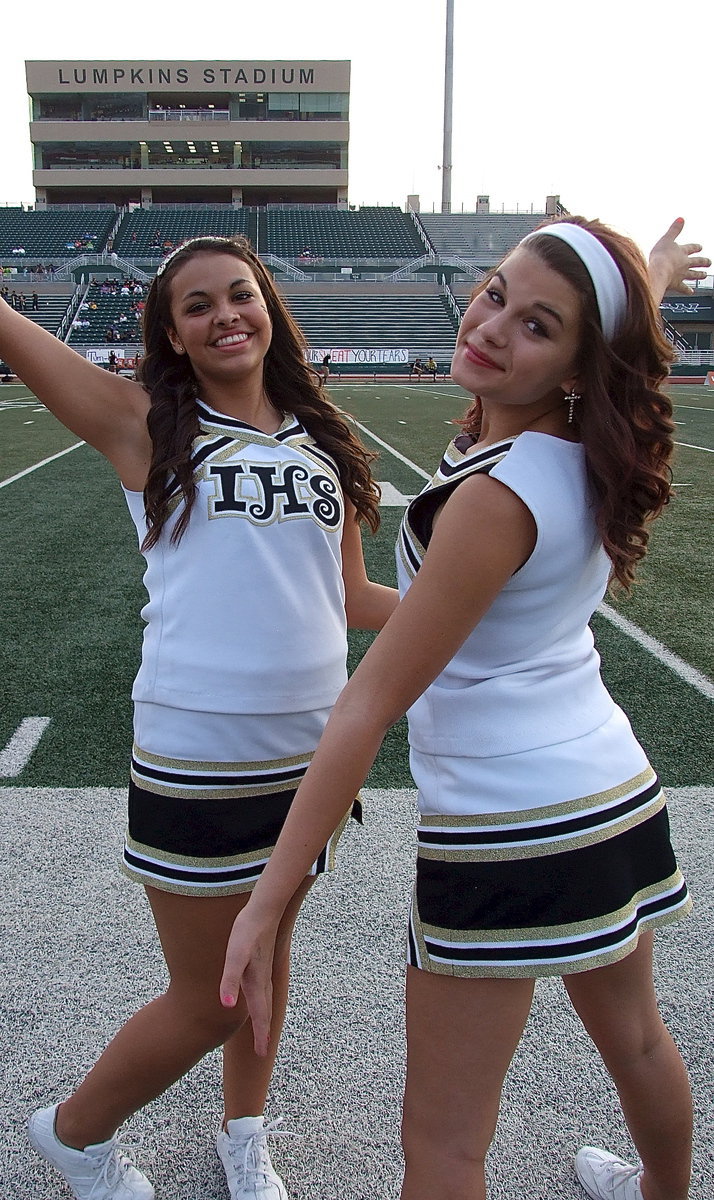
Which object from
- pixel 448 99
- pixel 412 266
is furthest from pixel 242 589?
pixel 448 99

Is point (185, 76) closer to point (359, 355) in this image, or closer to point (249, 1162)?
point (359, 355)

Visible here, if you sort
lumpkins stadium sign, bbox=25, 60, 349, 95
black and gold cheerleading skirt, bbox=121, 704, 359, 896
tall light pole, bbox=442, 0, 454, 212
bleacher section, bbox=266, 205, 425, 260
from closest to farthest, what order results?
1. black and gold cheerleading skirt, bbox=121, 704, 359, 896
2. bleacher section, bbox=266, 205, 425, 260
3. tall light pole, bbox=442, 0, 454, 212
4. lumpkins stadium sign, bbox=25, 60, 349, 95

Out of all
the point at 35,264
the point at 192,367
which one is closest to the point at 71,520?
the point at 192,367

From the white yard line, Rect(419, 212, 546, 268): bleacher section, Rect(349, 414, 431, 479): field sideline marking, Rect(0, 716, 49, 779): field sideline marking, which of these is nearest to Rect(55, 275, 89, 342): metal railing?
Rect(419, 212, 546, 268): bleacher section

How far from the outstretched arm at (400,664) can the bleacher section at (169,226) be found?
1998 inches

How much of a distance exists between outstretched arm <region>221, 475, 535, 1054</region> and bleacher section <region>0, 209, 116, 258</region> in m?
51.9

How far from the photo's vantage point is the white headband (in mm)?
1190

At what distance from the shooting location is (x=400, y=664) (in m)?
1.13

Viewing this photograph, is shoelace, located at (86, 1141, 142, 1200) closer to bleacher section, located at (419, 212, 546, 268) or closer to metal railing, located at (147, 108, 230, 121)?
bleacher section, located at (419, 212, 546, 268)

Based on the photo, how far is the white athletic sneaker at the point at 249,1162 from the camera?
1.67 metres

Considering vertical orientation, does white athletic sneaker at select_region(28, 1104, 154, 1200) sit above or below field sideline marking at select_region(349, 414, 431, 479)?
above

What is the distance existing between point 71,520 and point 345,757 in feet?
24.6

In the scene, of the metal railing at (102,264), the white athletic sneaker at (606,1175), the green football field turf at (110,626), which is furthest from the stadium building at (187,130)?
the white athletic sneaker at (606,1175)

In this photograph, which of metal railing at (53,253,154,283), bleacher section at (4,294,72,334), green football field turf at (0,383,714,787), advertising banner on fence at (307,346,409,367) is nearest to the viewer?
green football field turf at (0,383,714,787)
